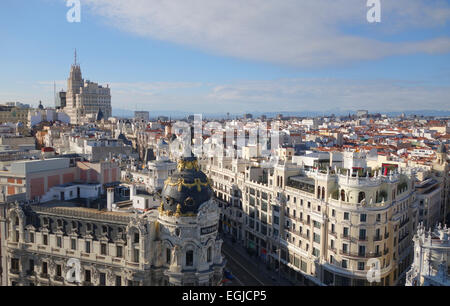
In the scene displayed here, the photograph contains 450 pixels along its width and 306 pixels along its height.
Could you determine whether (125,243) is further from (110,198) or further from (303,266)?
(303,266)

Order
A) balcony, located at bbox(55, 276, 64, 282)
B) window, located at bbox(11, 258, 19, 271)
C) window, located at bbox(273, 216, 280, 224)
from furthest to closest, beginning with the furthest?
window, located at bbox(273, 216, 280, 224) → window, located at bbox(11, 258, 19, 271) → balcony, located at bbox(55, 276, 64, 282)

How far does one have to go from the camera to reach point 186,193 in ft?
177

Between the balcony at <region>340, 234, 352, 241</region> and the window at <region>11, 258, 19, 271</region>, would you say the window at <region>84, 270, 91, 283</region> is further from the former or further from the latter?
the balcony at <region>340, 234, 352, 241</region>

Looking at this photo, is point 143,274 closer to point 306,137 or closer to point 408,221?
point 408,221

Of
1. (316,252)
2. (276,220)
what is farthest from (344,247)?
(276,220)

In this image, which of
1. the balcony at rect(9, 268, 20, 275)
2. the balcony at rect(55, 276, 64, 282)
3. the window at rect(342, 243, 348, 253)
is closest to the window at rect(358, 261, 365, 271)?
the window at rect(342, 243, 348, 253)

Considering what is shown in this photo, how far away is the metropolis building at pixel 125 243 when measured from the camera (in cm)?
5228

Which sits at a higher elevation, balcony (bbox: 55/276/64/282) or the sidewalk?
balcony (bbox: 55/276/64/282)

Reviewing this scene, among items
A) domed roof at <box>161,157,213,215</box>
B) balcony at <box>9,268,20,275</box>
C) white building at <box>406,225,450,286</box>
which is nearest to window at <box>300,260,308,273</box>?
white building at <box>406,225,450,286</box>

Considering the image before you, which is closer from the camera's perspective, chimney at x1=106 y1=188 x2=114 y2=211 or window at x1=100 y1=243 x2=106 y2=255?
window at x1=100 y1=243 x2=106 y2=255

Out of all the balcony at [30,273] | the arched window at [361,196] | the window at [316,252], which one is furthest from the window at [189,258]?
the arched window at [361,196]

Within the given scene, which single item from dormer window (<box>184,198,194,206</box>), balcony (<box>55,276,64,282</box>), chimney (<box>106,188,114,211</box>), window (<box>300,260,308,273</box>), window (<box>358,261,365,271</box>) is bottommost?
window (<box>300,260,308,273</box>)

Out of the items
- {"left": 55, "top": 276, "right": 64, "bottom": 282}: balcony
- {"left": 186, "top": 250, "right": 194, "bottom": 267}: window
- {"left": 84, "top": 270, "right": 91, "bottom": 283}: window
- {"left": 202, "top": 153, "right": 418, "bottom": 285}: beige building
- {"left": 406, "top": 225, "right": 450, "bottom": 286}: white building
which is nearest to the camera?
{"left": 406, "top": 225, "right": 450, "bottom": 286}: white building

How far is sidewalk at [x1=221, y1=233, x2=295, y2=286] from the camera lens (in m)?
68.4
